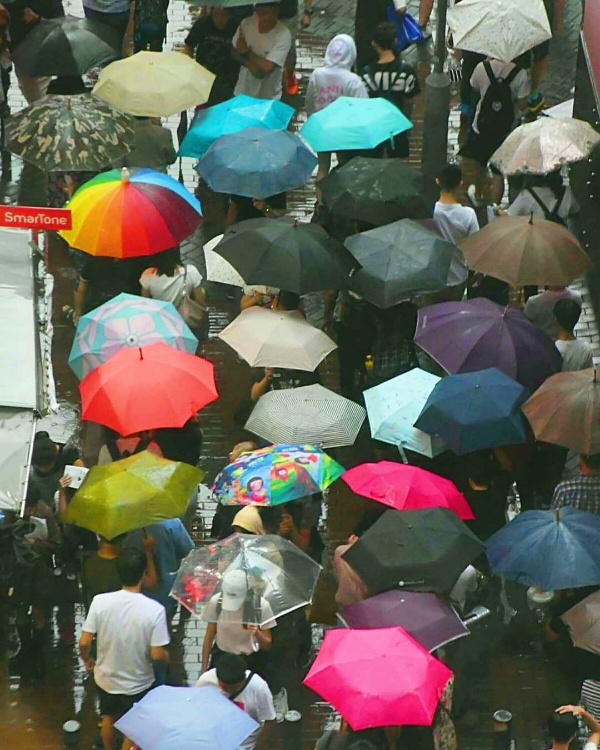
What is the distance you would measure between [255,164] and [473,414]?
3.89m

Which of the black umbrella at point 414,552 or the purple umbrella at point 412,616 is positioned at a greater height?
the black umbrella at point 414,552

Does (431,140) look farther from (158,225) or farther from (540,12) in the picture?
(158,225)

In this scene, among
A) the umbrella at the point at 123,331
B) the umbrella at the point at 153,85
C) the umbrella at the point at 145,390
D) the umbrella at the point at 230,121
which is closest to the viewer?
the umbrella at the point at 145,390

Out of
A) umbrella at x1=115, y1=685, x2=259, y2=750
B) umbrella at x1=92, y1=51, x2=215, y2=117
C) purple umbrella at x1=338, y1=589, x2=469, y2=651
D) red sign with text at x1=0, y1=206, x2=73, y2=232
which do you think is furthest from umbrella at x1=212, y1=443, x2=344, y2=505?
umbrella at x1=92, y1=51, x2=215, y2=117

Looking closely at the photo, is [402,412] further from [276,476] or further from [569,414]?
[276,476]

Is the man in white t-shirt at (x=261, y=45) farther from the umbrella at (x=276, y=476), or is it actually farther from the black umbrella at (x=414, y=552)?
the black umbrella at (x=414, y=552)

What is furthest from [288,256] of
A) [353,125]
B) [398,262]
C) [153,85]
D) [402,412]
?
[153,85]

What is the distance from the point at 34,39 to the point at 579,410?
7439 mm

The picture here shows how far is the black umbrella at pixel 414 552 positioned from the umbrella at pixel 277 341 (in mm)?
2114

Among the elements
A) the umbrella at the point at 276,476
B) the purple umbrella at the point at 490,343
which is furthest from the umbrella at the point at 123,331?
the purple umbrella at the point at 490,343

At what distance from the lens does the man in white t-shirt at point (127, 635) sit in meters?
10.4

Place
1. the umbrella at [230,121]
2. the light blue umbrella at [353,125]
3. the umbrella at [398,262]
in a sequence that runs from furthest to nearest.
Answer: the umbrella at [230,121]
the light blue umbrella at [353,125]
the umbrella at [398,262]

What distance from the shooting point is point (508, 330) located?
42.2 ft

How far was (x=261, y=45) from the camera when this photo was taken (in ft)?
A: 57.6
